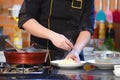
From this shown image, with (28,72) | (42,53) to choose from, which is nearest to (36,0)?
(42,53)

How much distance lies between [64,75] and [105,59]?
0.79ft

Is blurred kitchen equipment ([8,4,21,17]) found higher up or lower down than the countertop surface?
higher up

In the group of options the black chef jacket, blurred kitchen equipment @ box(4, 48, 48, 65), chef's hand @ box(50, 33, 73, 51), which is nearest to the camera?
blurred kitchen equipment @ box(4, 48, 48, 65)

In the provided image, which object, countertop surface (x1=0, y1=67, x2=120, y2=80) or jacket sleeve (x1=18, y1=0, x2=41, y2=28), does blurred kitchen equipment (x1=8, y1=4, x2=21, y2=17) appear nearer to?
jacket sleeve (x1=18, y1=0, x2=41, y2=28)

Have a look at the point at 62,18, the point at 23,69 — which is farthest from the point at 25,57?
the point at 62,18

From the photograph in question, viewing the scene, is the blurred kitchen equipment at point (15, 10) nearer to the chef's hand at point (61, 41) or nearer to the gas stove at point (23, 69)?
the chef's hand at point (61, 41)

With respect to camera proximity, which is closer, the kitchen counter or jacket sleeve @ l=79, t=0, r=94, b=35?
the kitchen counter

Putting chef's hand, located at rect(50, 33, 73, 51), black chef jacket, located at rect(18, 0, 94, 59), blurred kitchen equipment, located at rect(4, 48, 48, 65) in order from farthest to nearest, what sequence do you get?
black chef jacket, located at rect(18, 0, 94, 59) < chef's hand, located at rect(50, 33, 73, 51) < blurred kitchen equipment, located at rect(4, 48, 48, 65)

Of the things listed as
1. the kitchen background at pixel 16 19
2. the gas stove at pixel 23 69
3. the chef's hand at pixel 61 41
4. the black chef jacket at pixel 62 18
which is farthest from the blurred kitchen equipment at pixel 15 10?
the gas stove at pixel 23 69

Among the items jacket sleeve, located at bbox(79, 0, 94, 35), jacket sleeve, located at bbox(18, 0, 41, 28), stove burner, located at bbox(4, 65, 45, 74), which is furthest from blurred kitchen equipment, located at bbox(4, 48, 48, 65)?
jacket sleeve, located at bbox(79, 0, 94, 35)

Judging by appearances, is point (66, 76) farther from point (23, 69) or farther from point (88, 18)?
point (88, 18)

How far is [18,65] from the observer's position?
3.89 feet

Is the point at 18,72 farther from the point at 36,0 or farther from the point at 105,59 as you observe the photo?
the point at 36,0

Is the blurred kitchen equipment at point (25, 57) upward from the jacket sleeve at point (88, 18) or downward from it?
downward
